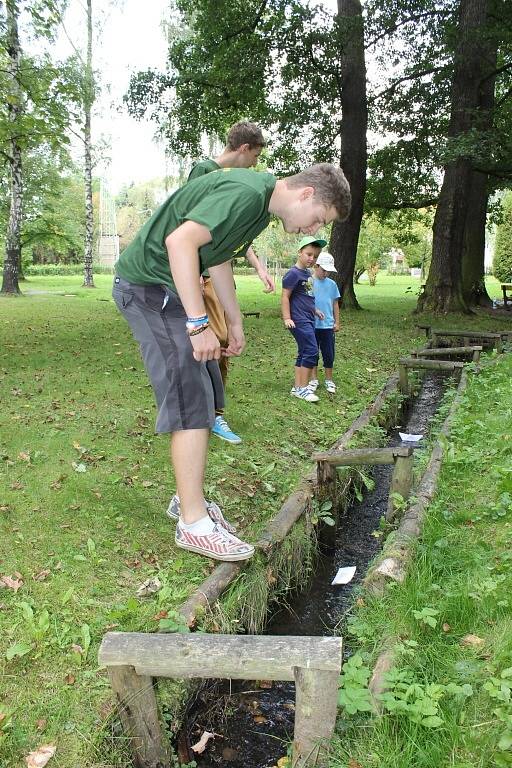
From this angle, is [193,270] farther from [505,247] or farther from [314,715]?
[505,247]

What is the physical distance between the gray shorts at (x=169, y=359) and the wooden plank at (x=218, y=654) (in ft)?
3.78

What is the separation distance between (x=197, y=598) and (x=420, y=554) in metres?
1.33

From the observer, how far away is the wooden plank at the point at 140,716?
2287 mm

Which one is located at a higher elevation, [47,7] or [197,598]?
[47,7]

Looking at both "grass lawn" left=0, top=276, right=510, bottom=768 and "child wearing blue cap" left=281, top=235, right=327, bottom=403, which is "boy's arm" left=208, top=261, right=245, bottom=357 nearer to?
"grass lawn" left=0, top=276, right=510, bottom=768

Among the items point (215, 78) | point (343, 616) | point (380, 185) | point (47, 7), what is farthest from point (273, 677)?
point (380, 185)

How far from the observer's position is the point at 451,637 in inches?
112

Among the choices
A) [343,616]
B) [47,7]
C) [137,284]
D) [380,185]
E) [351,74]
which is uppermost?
[351,74]

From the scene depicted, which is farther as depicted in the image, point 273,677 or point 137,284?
point 137,284

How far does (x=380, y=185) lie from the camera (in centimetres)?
1975

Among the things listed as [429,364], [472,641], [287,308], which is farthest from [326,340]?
[472,641]

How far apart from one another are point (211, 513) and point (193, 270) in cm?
167

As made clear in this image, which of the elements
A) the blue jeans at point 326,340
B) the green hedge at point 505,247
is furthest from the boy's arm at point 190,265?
the green hedge at point 505,247

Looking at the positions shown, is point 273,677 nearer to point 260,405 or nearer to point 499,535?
point 499,535
